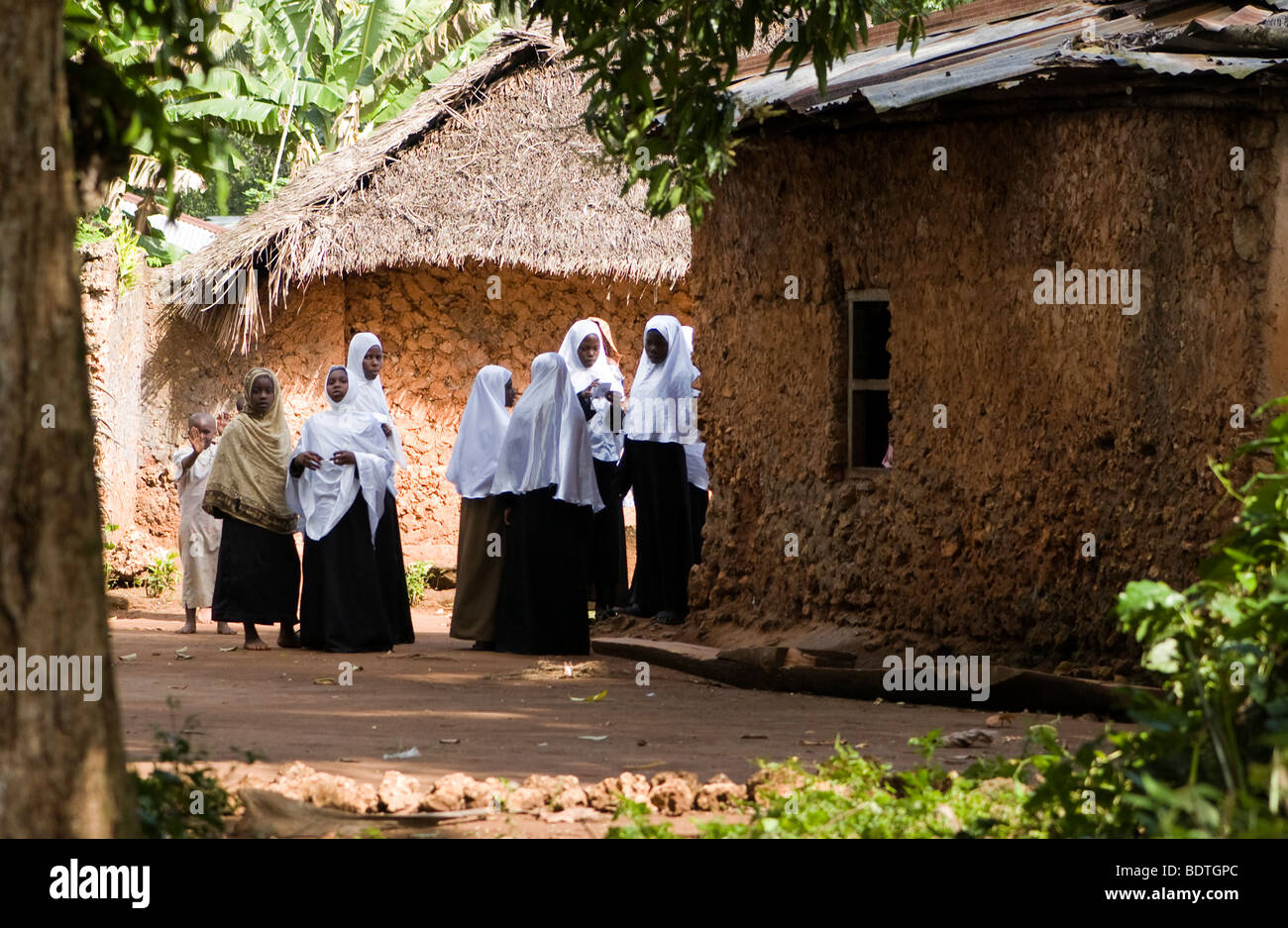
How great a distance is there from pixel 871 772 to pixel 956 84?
3.44 m

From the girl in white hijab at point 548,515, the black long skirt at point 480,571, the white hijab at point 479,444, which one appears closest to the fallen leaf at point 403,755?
the girl in white hijab at point 548,515

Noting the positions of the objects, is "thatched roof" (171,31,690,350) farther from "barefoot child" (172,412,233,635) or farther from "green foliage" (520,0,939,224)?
"green foliage" (520,0,939,224)

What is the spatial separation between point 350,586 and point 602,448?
Result: 7.64 ft

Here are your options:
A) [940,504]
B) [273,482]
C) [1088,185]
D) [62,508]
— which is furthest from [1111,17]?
[62,508]

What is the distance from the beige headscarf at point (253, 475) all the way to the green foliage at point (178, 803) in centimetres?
586

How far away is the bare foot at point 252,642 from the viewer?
9945 mm

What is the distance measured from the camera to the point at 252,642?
1001 cm

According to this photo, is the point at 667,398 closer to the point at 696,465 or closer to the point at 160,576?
the point at 696,465

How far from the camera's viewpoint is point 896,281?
805 centimetres

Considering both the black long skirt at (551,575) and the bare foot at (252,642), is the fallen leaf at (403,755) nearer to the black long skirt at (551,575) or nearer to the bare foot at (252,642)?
the black long skirt at (551,575)

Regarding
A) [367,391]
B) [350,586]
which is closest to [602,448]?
[367,391]

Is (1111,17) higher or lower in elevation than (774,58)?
higher
